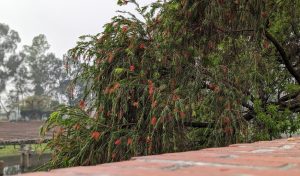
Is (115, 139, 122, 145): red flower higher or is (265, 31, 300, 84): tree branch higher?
(265, 31, 300, 84): tree branch

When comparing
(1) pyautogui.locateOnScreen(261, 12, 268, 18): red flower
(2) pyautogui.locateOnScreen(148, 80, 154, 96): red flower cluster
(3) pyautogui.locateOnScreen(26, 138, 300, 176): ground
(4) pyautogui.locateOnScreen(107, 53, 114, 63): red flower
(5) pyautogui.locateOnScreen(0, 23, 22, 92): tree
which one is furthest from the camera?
(5) pyautogui.locateOnScreen(0, 23, 22, 92): tree

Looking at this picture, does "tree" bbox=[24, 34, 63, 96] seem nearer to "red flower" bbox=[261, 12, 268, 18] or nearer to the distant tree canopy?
the distant tree canopy

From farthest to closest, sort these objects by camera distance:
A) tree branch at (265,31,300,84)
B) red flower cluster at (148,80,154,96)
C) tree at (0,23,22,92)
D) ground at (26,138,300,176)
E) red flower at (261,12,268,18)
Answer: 1. tree at (0,23,22,92)
2. tree branch at (265,31,300,84)
3. red flower at (261,12,268,18)
4. red flower cluster at (148,80,154,96)
5. ground at (26,138,300,176)

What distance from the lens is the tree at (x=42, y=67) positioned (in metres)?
51.8

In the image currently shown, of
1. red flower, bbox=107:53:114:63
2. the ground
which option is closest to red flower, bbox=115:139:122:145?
red flower, bbox=107:53:114:63

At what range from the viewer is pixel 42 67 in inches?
2135

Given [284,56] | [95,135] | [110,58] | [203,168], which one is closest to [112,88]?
[110,58]

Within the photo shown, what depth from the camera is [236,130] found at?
485cm

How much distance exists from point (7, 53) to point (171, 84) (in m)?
47.6

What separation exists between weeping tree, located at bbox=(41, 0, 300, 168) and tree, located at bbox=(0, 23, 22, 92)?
46105mm

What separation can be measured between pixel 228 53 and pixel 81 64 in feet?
7.58

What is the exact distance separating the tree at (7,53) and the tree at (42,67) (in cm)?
183

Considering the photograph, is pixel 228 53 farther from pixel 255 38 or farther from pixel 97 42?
pixel 97 42

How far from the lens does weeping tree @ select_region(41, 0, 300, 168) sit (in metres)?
4.84
